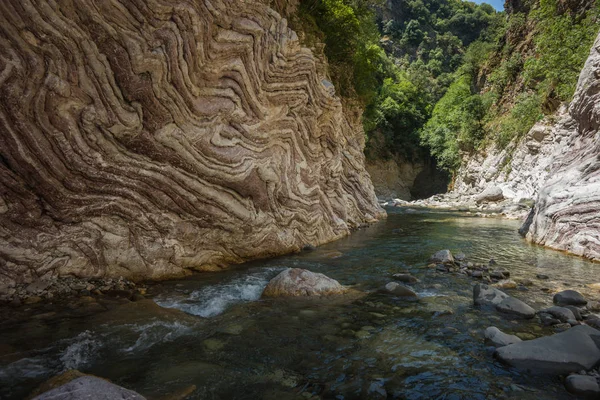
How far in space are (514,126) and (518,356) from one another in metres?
28.6

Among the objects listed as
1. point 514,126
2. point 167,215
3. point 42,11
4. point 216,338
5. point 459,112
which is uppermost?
point 459,112

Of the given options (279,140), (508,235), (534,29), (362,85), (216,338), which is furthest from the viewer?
(534,29)

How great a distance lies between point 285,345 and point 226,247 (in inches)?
162

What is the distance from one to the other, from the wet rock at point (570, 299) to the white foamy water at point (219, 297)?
4774 mm

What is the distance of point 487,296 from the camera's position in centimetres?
518

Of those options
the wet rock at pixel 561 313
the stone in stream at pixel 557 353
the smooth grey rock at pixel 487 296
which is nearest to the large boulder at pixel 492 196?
the smooth grey rock at pixel 487 296

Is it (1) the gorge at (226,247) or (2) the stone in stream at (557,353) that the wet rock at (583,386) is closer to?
(1) the gorge at (226,247)

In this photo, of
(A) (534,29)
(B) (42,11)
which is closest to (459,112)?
(A) (534,29)

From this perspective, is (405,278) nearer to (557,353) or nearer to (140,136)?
(557,353)

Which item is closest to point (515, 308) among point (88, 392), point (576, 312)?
point (576, 312)

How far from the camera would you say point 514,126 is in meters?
26.8

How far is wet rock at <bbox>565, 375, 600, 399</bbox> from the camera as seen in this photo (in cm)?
286

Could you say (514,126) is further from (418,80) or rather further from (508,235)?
(418,80)

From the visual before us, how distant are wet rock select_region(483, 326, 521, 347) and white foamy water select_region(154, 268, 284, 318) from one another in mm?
3413
